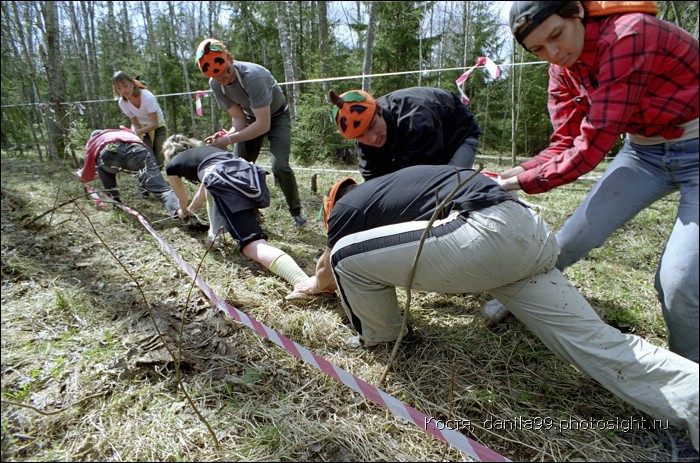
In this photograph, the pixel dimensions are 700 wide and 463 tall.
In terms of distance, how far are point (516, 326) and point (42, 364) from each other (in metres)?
2.59

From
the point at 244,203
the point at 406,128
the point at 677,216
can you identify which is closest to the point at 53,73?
the point at 244,203

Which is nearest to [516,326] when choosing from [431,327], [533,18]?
[431,327]

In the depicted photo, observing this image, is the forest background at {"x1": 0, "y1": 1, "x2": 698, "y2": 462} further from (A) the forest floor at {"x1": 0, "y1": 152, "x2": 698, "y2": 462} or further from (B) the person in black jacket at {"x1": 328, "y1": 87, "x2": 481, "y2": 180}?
(B) the person in black jacket at {"x1": 328, "y1": 87, "x2": 481, "y2": 180}

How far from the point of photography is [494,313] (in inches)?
93.7

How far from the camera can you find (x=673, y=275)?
5.02ft

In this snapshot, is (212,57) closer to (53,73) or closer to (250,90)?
(250,90)

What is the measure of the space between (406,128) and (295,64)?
42.6 feet

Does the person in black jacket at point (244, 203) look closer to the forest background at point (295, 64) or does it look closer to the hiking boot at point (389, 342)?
the hiking boot at point (389, 342)

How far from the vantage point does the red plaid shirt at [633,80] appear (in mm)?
1327

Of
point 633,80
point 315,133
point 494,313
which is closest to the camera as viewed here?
point 633,80

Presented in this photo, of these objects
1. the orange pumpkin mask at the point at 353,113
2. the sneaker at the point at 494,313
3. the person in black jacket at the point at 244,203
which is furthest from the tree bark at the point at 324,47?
the sneaker at the point at 494,313

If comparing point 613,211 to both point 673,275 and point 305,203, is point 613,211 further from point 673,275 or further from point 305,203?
point 305,203

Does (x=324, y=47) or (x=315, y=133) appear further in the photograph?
(x=324, y=47)

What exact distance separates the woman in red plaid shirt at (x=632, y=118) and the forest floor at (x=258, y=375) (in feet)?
2.16
